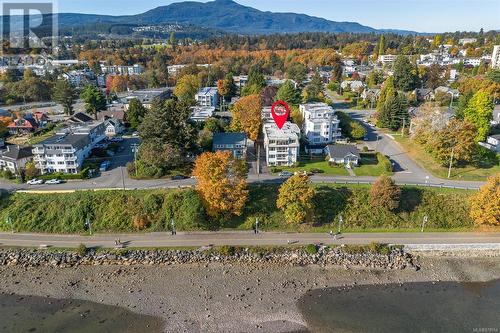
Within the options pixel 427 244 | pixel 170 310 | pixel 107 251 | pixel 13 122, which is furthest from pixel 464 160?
pixel 13 122

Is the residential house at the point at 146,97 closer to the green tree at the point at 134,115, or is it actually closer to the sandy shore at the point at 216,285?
the green tree at the point at 134,115

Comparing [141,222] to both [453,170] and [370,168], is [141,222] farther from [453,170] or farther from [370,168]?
[453,170]

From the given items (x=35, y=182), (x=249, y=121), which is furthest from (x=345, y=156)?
(x=35, y=182)

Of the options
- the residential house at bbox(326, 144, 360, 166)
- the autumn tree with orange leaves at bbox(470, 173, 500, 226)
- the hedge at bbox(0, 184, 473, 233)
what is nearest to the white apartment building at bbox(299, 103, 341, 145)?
the residential house at bbox(326, 144, 360, 166)

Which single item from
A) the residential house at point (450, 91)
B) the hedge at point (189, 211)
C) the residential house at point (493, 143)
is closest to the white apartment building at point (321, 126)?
the hedge at point (189, 211)

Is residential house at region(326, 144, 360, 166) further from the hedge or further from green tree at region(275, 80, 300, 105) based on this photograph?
green tree at region(275, 80, 300, 105)

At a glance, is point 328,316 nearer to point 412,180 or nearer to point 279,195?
point 279,195
